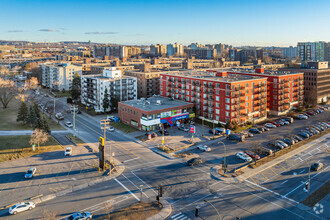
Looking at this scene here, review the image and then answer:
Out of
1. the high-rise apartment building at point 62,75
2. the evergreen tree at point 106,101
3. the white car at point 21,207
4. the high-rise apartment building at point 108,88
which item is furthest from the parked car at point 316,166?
the high-rise apartment building at point 62,75

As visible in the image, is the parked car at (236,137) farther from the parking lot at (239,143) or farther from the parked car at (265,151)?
the parked car at (265,151)

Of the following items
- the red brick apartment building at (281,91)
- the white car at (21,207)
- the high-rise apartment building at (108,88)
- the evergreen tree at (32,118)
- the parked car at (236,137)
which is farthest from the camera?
the high-rise apartment building at (108,88)

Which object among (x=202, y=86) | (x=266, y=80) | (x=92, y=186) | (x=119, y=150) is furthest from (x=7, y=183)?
(x=266, y=80)

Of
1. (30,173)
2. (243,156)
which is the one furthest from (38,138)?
(243,156)

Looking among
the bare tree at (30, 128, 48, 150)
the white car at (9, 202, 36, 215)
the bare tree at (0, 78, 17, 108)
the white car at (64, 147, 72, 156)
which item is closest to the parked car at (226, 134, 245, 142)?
the white car at (64, 147, 72, 156)

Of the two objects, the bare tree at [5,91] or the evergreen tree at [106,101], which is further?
the bare tree at [5,91]

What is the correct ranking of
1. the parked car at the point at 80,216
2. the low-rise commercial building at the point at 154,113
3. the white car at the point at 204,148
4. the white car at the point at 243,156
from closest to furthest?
the parked car at the point at 80,216 < the white car at the point at 243,156 < the white car at the point at 204,148 < the low-rise commercial building at the point at 154,113

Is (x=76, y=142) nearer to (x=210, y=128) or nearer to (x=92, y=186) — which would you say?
(x=92, y=186)
